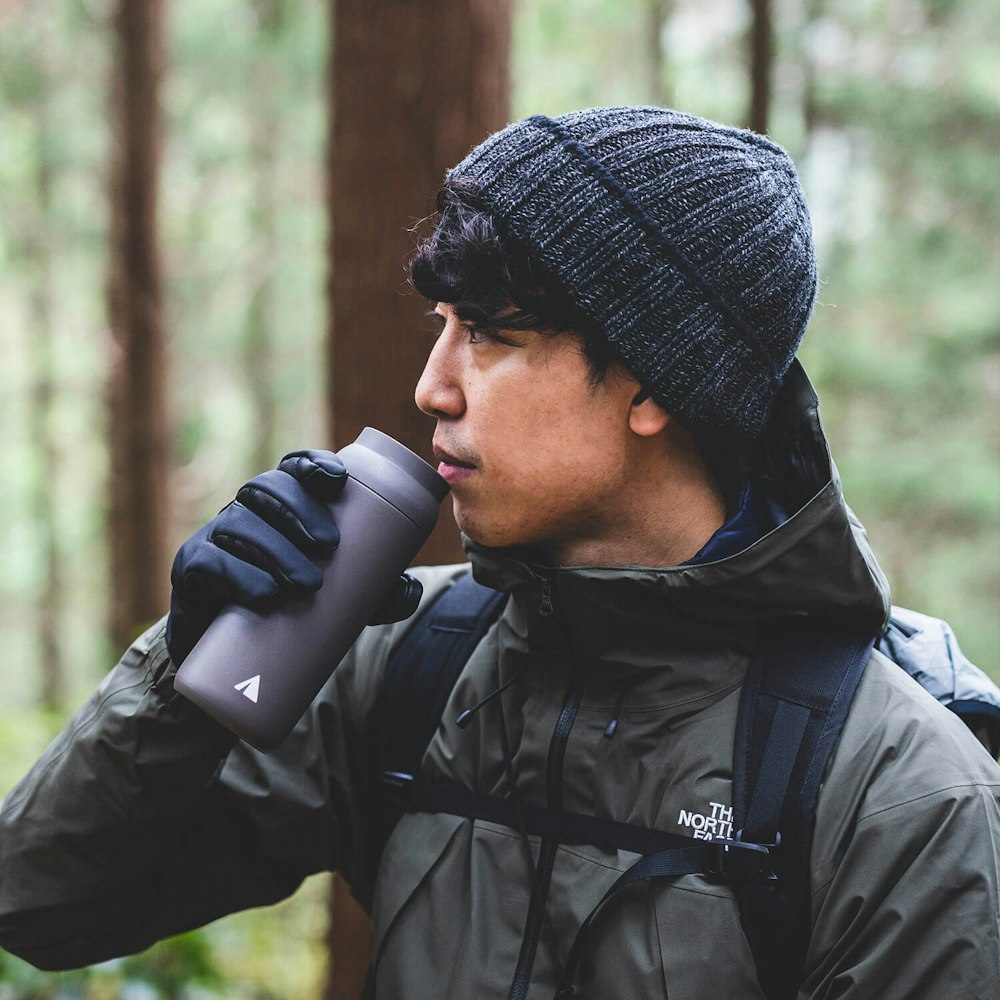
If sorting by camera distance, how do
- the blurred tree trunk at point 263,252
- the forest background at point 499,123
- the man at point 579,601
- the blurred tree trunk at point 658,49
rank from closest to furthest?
1. the man at point 579,601
2. the forest background at point 499,123
3. the blurred tree trunk at point 658,49
4. the blurred tree trunk at point 263,252

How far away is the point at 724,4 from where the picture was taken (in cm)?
1224

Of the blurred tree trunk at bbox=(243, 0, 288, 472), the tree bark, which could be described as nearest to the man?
the tree bark

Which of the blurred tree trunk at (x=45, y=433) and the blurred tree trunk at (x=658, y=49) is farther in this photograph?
the blurred tree trunk at (x=45, y=433)

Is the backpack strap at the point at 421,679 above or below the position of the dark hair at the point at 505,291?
below

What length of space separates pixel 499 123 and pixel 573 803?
269 cm

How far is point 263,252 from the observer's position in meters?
17.6

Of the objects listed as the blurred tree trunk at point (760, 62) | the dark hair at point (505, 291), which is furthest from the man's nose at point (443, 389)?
the blurred tree trunk at point (760, 62)

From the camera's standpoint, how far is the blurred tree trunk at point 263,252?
15.2 m

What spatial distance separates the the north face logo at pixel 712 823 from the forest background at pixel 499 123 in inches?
95.3

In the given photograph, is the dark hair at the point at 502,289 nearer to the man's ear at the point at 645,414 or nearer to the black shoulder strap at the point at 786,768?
the man's ear at the point at 645,414

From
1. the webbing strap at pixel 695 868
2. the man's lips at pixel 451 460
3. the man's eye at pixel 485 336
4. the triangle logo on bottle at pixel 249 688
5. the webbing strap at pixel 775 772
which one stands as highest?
the man's eye at pixel 485 336

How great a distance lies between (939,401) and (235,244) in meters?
12.4

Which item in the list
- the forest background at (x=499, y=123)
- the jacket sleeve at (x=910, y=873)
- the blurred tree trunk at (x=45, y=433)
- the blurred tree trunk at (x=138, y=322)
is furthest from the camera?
the blurred tree trunk at (x=45, y=433)

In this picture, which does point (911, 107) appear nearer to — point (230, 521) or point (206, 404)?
point (230, 521)
